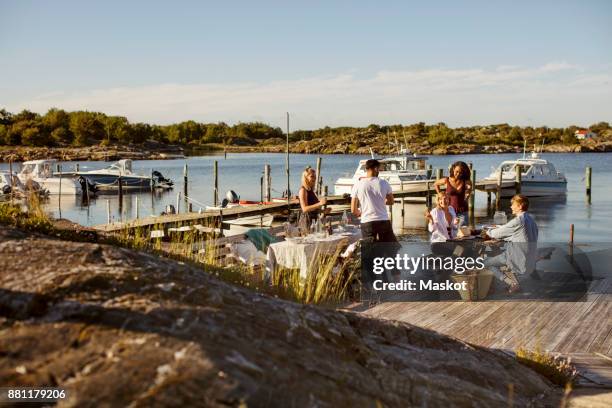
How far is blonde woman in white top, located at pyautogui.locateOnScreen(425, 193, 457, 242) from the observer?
9547 millimetres

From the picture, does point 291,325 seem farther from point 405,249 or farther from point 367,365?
point 405,249

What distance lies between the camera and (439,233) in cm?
955

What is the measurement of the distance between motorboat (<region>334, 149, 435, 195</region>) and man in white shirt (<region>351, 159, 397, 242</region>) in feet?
78.1

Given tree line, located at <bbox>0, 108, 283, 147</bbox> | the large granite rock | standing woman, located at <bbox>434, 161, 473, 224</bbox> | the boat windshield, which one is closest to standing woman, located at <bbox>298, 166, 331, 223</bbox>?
standing woman, located at <bbox>434, 161, 473, 224</bbox>

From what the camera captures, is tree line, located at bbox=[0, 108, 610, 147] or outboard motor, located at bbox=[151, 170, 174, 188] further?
tree line, located at bbox=[0, 108, 610, 147]

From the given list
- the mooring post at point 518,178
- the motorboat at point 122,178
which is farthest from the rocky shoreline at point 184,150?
the mooring post at point 518,178

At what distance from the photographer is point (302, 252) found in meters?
9.36

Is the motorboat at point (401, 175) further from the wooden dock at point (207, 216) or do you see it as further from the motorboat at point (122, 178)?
the motorboat at point (122, 178)

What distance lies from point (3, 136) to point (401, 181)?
8785cm

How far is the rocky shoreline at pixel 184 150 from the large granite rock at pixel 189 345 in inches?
3338

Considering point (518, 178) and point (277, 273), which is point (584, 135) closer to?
point (518, 178)

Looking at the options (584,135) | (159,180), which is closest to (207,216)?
(159,180)

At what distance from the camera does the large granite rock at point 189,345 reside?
3062mm

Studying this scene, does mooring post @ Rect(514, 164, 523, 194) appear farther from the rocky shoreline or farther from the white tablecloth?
the rocky shoreline
